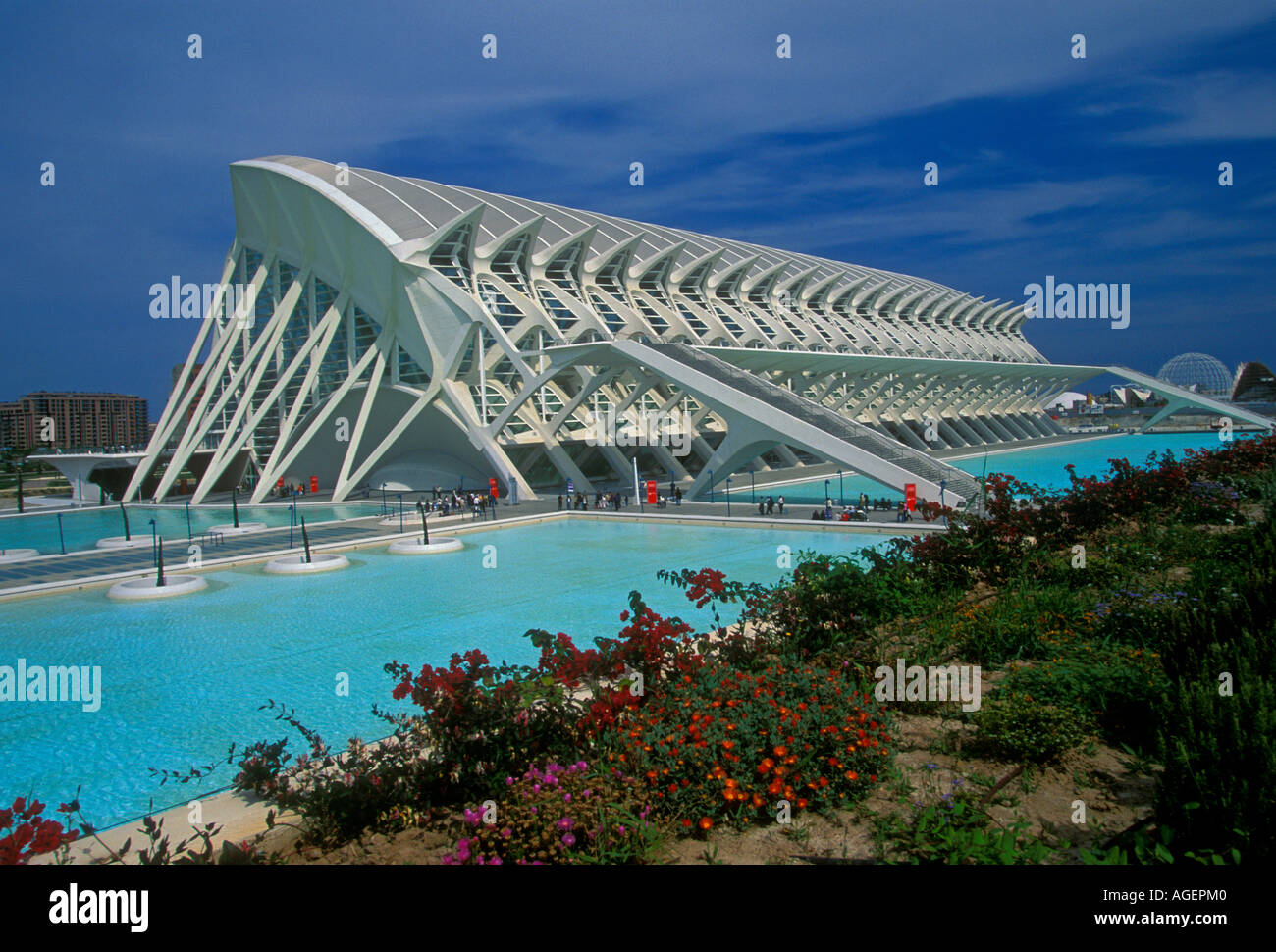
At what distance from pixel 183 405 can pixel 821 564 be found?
129 ft

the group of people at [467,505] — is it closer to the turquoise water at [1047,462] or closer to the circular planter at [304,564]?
the circular planter at [304,564]

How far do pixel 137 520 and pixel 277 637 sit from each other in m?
23.5

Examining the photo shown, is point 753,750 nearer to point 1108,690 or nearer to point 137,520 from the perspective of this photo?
point 1108,690

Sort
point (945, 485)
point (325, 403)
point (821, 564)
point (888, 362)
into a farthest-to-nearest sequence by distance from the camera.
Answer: point (888, 362) < point (325, 403) < point (945, 485) < point (821, 564)

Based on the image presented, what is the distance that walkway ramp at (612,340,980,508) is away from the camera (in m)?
21.8

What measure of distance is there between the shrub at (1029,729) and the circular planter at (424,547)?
619 inches

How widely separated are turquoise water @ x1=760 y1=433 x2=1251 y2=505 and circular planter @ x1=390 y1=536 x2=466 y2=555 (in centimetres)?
1088

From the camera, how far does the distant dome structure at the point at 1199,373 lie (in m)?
117

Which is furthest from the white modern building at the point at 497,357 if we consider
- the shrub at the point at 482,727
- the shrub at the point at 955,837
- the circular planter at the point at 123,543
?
the shrub at the point at 955,837

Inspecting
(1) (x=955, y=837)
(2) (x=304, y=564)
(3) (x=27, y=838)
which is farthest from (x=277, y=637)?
(1) (x=955, y=837)

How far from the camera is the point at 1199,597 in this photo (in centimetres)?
656

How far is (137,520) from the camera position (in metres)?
31.6
